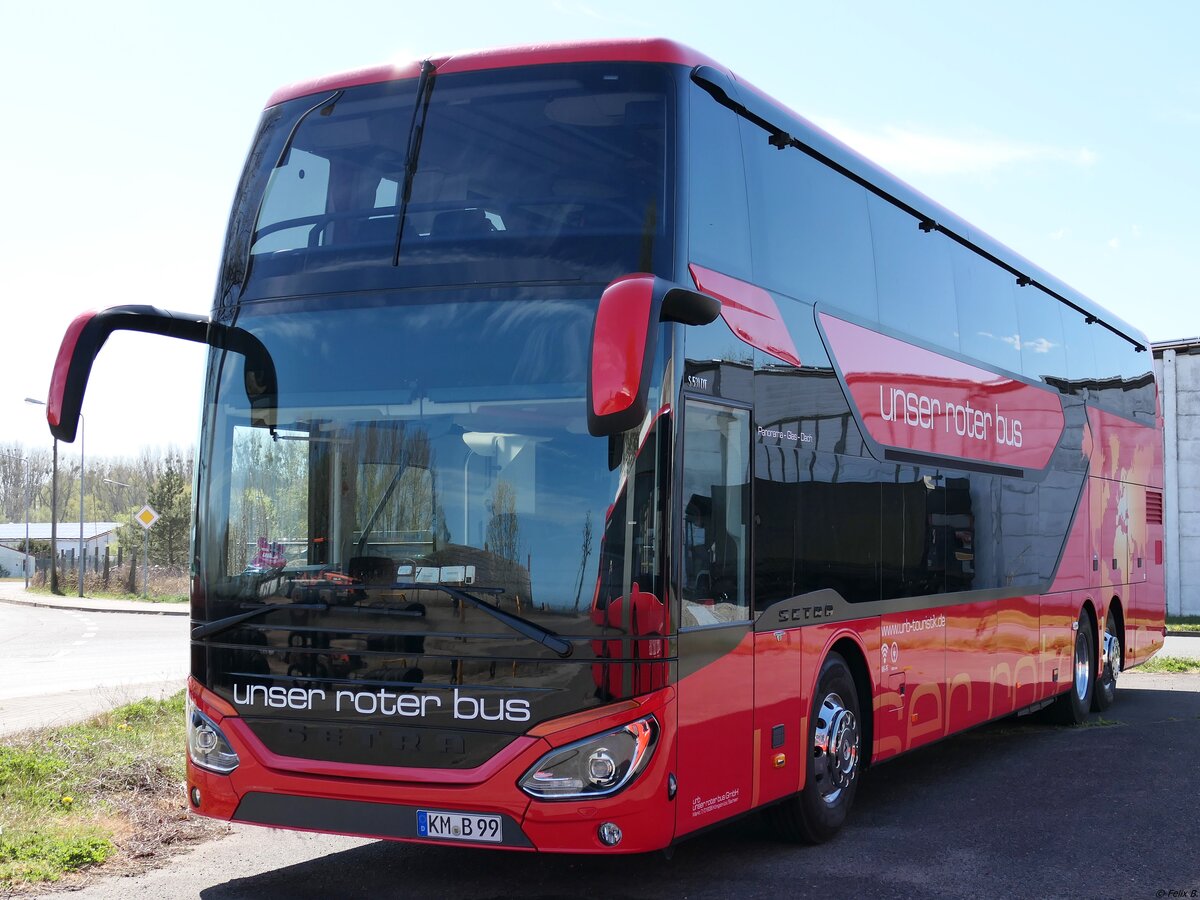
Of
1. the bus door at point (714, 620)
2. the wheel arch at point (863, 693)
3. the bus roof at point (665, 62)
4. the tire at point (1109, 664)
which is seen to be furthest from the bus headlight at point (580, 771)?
the tire at point (1109, 664)

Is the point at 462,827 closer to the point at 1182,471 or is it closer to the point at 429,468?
the point at 429,468

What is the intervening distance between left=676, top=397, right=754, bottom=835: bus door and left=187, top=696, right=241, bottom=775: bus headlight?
7.14 ft

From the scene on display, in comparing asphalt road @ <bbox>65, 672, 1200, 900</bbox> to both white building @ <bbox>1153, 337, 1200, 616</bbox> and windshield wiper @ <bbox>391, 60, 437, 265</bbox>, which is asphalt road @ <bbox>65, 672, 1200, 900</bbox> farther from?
white building @ <bbox>1153, 337, 1200, 616</bbox>

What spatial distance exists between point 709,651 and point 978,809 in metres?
3.50

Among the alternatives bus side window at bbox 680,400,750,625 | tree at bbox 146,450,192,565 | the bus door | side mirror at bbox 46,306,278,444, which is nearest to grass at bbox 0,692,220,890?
side mirror at bbox 46,306,278,444

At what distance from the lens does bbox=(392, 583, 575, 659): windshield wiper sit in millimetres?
5930

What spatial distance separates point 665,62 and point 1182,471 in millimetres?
31287

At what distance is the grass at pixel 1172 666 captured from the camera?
19359 mm

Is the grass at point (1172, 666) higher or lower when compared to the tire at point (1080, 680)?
→ lower

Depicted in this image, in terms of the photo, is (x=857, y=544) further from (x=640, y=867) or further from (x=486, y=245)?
(x=486, y=245)

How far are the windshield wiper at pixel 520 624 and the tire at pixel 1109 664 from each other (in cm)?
990

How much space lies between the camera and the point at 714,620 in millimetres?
6598

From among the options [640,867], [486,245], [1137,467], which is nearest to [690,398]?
[486,245]

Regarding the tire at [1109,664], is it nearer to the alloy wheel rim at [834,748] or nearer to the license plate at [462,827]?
the alloy wheel rim at [834,748]
